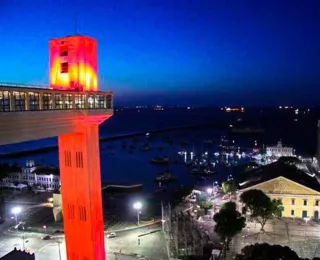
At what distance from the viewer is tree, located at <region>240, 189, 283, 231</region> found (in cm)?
2900

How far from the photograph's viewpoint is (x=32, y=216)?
114 ft

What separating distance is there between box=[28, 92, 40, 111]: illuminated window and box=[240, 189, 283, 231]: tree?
23019 millimetres

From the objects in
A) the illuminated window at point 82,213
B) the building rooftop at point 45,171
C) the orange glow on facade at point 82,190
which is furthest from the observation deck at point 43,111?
the building rooftop at point 45,171

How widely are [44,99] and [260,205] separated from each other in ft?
75.2

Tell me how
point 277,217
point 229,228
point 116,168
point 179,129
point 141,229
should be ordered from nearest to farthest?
point 229,228 < point 141,229 < point 277,217 < point 116,168 < point 179,129

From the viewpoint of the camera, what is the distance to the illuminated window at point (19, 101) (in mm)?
10606

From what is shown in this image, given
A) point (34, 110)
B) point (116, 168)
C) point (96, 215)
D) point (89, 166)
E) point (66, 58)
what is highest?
point (66, 58)

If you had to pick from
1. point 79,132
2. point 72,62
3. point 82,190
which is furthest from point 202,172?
point 72,62

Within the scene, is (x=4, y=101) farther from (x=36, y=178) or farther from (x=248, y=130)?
(x=248, y=130)

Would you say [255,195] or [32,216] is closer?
[255,195]

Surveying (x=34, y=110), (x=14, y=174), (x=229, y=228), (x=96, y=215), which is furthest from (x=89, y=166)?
(x=14, y=174)

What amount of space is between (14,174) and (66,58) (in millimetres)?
47919

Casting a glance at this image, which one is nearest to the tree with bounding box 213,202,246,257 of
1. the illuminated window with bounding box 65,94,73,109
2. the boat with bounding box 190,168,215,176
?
the illuminated window with bounding box 65,94,73,109

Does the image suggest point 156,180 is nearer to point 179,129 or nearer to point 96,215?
point 96,215
